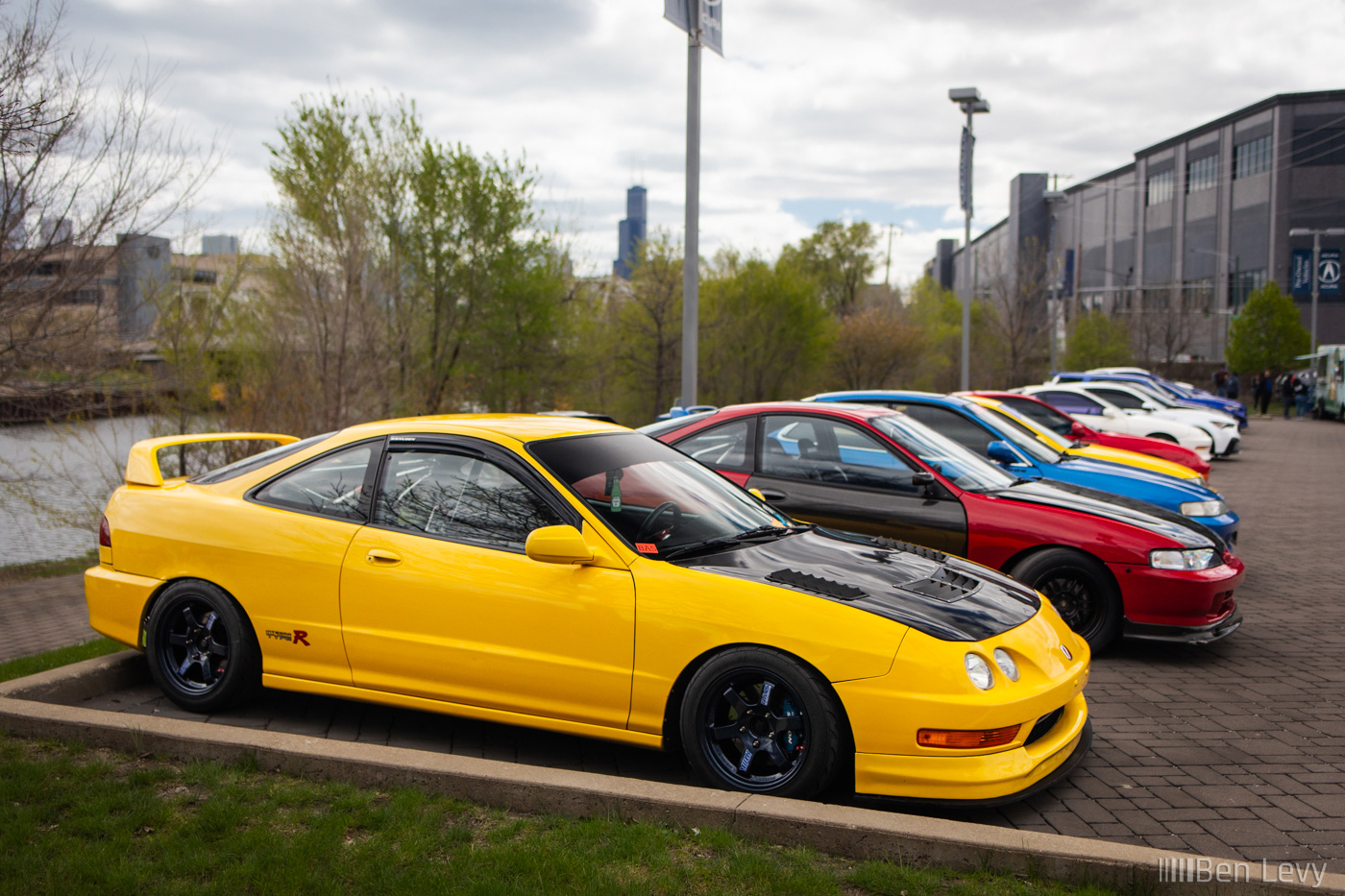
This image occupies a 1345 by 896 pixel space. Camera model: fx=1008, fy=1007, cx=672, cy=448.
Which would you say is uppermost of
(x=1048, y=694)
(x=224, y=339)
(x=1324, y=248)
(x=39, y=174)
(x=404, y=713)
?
(x=1324, y=248)

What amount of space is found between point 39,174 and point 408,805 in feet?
28.1

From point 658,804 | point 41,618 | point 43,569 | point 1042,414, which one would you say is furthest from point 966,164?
point 658,804

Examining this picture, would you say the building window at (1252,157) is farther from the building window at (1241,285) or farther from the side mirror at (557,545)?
the side mirror at (557,545)

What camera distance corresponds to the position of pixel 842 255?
65875mm

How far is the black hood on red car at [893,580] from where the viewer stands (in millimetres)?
3867

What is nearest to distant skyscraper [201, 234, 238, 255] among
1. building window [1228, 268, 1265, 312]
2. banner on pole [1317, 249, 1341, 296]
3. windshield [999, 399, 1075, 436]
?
windshield [999, 399, 1075, 436]

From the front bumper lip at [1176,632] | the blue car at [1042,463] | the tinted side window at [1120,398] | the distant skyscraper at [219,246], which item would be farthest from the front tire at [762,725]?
the tinted side window at [1120,398]

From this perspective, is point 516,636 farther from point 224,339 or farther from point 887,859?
point 224,339

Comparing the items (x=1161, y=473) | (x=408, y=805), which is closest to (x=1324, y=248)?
(x=1161, y=473)

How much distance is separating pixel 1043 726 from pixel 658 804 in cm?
154

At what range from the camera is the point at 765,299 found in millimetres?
40000

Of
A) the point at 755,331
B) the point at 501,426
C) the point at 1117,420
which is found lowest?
the point at 1117,420

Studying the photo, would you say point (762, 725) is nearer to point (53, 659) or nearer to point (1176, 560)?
point (1176, 560)

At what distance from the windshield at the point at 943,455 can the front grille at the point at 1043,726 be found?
275 cm
